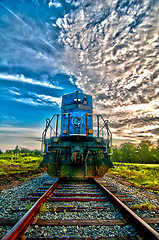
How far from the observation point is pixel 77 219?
2.54 m

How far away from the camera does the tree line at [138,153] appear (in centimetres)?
2248

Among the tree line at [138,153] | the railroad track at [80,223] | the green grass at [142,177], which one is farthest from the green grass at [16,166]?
the tree line at [138,153]

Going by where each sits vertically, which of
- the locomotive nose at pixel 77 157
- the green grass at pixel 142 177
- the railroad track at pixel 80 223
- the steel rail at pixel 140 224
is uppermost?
the locomotive nose at pixel 77 157

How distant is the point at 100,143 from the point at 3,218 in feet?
13.5

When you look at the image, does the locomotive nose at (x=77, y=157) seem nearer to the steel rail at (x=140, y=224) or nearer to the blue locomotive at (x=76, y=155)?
the blue locomotive at (x=76, y=155)

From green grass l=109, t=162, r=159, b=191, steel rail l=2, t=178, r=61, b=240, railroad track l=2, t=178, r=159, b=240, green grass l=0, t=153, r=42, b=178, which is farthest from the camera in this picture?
green grass l=0, t=153, r=42, b=178

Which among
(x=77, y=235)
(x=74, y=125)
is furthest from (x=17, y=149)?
(x=77, y=235)

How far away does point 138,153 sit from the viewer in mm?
24984

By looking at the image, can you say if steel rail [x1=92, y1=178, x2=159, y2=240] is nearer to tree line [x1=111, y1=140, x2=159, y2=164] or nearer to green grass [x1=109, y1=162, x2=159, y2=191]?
green grass [x1=109, y1=162, x2=159, y2=191]

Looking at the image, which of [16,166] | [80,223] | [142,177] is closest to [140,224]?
[80,223]

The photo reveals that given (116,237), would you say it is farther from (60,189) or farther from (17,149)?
(17,149)

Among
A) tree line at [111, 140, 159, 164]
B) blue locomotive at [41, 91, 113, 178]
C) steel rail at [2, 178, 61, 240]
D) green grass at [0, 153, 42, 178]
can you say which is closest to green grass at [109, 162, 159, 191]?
blue locomotive at [41, 91, 113, 178]

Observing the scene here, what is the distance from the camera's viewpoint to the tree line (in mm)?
22480

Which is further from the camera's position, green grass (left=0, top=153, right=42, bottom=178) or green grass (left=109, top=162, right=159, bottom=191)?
green grass (left=0, top=153, right=42, bottom=178)
